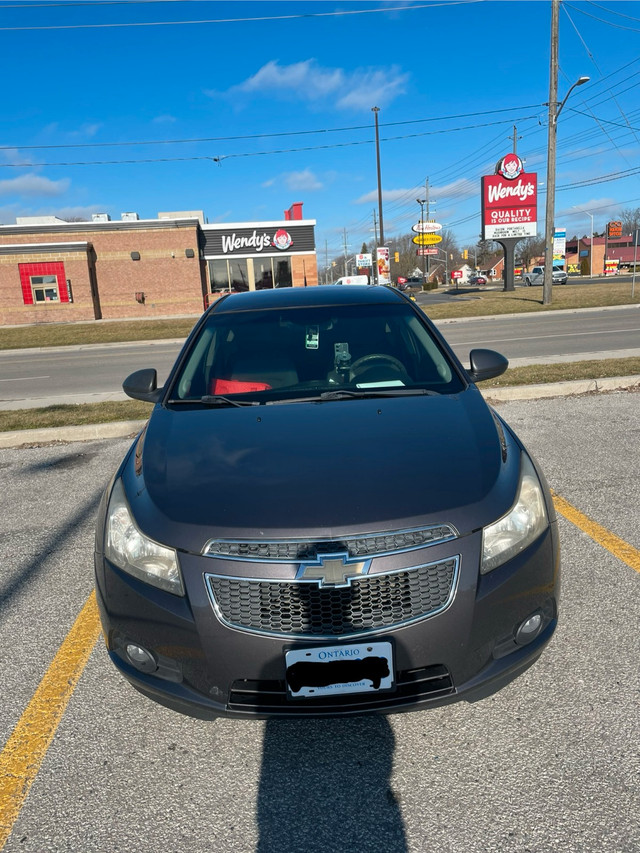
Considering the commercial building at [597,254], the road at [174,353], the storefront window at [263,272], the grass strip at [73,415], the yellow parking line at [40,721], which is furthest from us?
the commercial building at [597,254]

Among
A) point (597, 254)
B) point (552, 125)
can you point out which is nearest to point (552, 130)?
point (552, 125)

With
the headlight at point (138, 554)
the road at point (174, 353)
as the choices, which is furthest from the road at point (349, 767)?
the road at point (174, 353)

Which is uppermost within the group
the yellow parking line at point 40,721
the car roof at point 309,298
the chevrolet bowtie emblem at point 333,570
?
the car roof at point 309,298

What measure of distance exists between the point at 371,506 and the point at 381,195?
38.1 metres

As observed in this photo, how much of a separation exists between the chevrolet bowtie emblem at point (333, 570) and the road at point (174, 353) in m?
8.70

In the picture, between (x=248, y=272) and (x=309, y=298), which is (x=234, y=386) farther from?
(x=248, y=272)

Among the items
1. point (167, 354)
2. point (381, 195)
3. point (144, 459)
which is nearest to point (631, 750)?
point (144, 459)

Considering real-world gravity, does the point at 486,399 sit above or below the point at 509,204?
below

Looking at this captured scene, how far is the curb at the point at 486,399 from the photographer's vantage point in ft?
23.3

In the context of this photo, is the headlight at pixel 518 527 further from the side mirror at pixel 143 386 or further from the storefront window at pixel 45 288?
the storefront window at pixel 45 288

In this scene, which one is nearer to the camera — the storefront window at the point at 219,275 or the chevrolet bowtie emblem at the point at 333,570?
the chevrolet bowtie emblem at the point at 333,570

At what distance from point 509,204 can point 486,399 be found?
3018 cm

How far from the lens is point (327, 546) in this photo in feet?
6.70

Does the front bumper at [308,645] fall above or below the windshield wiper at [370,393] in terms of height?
below
